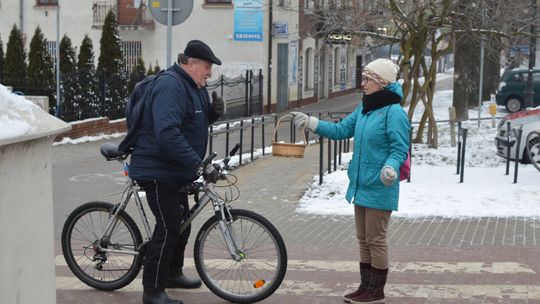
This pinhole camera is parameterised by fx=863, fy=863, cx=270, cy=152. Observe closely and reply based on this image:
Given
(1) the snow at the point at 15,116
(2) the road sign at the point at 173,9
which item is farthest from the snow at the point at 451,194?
(1) the snow at the point at 15,116

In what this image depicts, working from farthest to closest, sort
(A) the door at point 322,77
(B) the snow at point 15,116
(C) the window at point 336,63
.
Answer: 1. (C) the window at point 336,63
2. (A) the door at point 322,77
3. (B) the snow at point 15,116

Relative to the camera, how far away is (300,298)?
20.0ft

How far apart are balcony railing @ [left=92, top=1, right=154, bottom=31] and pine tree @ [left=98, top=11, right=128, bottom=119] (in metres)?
8.15

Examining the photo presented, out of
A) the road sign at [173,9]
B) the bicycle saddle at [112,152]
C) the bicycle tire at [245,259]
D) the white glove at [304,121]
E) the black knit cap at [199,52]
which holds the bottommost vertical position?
the bicycle tire at [245,259]

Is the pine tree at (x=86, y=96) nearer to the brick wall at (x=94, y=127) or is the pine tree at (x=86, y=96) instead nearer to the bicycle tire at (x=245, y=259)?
the brick wall at (x=94, y=127)

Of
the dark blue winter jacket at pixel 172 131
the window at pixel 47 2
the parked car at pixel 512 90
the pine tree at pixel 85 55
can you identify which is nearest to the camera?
the dark blue winter jacket at pixel 172 131

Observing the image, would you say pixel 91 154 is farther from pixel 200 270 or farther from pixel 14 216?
pixel 14 216

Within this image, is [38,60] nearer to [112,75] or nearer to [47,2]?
[112,75]

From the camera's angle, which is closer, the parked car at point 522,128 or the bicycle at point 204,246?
the bicycle at point 204,246

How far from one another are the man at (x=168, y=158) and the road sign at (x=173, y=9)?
541 centimetres

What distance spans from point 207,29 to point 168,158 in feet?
85.5

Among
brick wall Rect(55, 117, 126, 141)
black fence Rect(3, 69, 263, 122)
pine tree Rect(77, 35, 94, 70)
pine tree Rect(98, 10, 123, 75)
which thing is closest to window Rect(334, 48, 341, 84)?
pine tree Rect(98, 10, 123, 75)

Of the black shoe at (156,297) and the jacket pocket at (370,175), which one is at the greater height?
the jacket pocket at (370,175)

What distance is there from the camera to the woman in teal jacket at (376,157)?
18.9 ft
